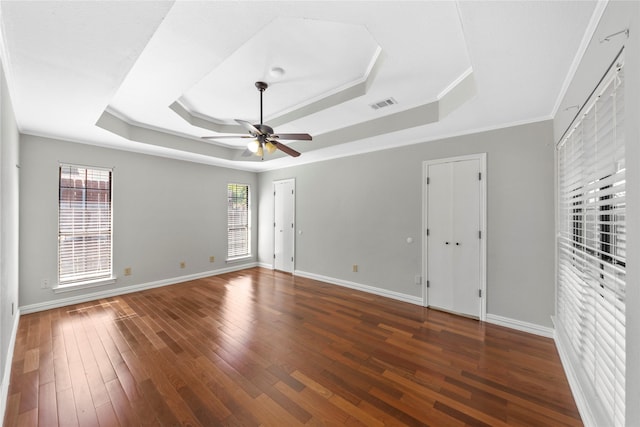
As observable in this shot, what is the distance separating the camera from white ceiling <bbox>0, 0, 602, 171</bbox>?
59.5 inches

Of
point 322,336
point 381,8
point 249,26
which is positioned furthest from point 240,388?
point 381,8

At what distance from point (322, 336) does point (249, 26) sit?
295 cm

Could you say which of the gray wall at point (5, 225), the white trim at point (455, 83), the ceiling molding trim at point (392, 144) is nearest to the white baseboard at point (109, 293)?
the gray wall at point (5, 225)

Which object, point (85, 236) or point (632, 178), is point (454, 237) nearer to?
point (632, 178)

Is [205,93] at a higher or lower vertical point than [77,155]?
higher

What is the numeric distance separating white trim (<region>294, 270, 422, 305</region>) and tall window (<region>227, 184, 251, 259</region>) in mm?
1657

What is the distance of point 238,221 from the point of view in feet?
20.6

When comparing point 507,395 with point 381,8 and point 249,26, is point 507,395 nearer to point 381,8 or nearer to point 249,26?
point 381,8

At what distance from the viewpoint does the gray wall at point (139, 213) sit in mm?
3580

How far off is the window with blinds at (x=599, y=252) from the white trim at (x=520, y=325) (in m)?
0.62

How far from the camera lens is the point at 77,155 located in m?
3.95

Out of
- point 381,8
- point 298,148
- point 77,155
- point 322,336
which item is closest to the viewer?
point 381,8

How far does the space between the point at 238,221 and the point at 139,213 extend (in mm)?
2106

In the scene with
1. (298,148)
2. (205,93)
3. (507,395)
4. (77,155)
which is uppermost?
(205,93)
